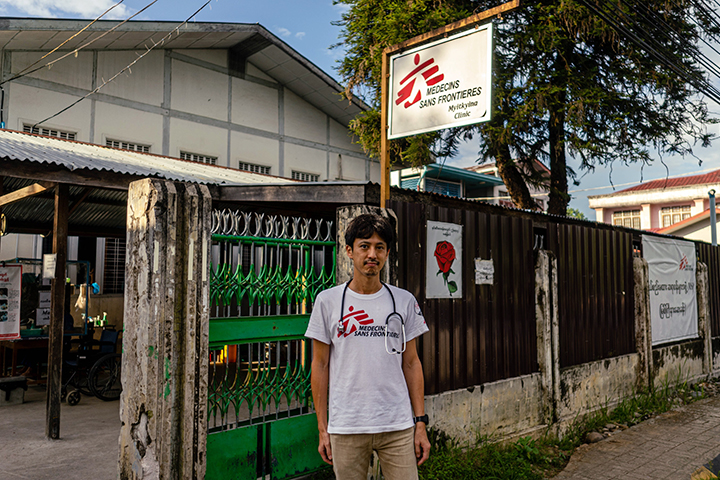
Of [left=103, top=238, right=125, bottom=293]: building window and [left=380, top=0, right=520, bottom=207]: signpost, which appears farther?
[left=103, top=238, right=125, bottom=293]: building window

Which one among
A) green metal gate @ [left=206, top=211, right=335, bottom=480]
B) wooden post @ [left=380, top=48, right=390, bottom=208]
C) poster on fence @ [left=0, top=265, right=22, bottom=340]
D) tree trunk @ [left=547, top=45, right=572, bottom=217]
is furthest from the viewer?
tree trunk @ [left=547, top=45, right=572, bottom=217]

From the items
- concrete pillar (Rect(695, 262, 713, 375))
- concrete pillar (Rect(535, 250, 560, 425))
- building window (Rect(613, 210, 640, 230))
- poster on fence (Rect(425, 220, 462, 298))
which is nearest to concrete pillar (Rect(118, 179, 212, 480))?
poster on fence (Rect(425, 220, 462, 298))

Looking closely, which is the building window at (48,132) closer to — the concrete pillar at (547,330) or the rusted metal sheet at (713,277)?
the concrete pillar at (547,330)

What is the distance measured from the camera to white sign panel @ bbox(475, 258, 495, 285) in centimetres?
591

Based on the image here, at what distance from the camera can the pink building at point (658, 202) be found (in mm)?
36000

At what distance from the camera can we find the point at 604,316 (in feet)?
26.2

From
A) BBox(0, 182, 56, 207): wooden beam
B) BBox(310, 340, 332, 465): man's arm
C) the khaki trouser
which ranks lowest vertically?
the khaki trouser

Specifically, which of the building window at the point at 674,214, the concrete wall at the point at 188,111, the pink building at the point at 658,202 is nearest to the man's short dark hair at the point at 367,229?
the concrete wall at the point at 188,111

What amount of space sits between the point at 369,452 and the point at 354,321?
0.67 m

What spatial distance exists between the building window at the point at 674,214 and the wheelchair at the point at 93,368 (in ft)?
125

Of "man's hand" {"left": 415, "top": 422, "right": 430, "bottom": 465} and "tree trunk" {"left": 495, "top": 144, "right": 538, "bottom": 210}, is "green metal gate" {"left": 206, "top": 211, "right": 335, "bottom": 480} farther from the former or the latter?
"tree trunk" {"left": 495, "top": 144, "right": 538, "bottom": 210}

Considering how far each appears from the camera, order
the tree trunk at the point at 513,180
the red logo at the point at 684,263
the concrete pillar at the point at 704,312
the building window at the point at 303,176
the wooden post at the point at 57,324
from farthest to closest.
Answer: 1. the building window at the point at 303,176
2. the tree trunk at the point at 513,180
3. the concrete pillar at the point at 704,312
4. the red logo at the point at 684,263
5. the wooden post at the point at 57,324

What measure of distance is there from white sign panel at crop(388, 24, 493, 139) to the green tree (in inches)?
333

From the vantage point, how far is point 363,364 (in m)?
2.76
